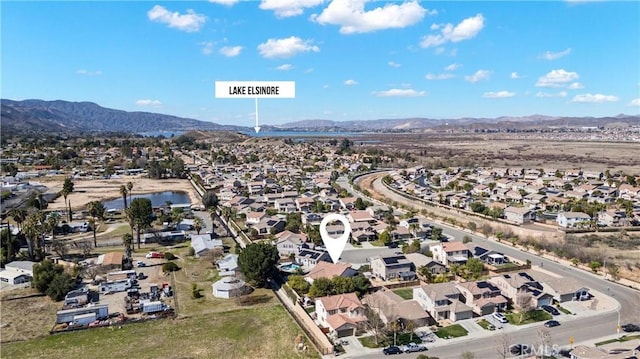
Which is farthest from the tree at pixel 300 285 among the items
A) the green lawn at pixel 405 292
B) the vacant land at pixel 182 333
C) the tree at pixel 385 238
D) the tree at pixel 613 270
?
the tree at pixel 613 270

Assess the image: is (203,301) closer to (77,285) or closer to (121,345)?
(121,345)

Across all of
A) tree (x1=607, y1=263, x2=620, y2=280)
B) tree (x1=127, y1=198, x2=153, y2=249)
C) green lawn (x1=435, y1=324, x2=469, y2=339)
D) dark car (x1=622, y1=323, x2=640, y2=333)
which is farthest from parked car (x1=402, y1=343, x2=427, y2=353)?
tree (x1=127, y1=198, x2=153, y2=249)

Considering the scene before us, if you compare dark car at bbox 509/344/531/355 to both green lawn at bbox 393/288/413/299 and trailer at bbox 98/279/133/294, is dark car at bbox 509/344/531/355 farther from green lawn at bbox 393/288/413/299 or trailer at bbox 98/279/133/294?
trailer at bbox 98/279/133/294

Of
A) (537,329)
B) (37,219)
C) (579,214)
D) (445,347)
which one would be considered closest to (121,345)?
(445,347)

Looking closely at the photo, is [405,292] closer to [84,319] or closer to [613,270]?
[613,270]

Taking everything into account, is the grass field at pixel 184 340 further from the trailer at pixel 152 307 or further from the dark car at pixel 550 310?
the dark car at pixel 550 310

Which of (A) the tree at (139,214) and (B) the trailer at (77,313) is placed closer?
(B) the trailer at (77,313)
